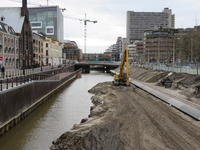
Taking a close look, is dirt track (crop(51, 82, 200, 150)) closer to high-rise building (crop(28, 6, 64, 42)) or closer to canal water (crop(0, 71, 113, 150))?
canal water (crop(0, 71, 113, 150))

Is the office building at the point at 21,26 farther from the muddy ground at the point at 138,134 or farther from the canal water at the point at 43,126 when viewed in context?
the muddy ground at the point at 138,134

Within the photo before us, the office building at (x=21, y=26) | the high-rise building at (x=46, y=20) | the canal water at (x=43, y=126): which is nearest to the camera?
the canal water at (x=43, y=126)

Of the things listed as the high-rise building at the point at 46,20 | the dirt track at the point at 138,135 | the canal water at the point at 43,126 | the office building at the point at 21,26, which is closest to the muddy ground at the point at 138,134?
the dirt track at the point at 138,135

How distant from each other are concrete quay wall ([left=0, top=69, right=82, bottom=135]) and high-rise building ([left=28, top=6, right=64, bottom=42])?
418 ft

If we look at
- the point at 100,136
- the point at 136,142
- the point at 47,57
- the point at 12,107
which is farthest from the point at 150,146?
the point at 47,57

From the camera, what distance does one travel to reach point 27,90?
2630 centimetres

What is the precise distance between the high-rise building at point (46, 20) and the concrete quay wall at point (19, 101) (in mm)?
127553

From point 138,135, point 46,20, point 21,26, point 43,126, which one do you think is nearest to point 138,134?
point 138,135

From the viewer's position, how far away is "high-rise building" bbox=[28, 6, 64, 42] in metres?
155

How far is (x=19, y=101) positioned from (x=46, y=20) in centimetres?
14198

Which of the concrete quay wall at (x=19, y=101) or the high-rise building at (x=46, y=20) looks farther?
the high-rise building at (x=46, y=20)

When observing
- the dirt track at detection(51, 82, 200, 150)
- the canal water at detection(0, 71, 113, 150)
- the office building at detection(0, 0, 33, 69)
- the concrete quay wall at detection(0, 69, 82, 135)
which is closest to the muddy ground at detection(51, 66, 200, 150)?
the dirt track at detection(51, 82, 200, 150)

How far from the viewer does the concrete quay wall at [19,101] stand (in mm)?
19266

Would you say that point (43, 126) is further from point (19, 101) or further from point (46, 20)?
point (46, 20)
